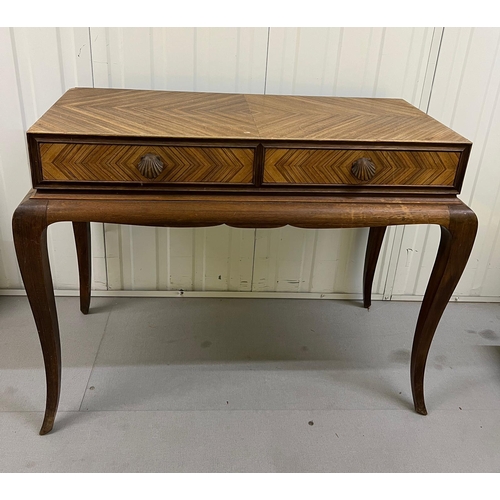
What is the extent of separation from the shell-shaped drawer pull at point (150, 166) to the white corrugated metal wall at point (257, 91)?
2.11 feet

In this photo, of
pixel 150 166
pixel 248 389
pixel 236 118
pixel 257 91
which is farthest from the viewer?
pixel 257 91

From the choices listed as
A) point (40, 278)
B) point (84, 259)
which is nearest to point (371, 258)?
point (84, 259)

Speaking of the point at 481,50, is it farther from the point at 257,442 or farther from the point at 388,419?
the point at 257,442

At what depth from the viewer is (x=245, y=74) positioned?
1755 mm

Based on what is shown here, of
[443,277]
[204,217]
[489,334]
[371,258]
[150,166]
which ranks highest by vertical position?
[150,166]

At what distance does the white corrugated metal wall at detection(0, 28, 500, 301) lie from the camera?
1.71 meters

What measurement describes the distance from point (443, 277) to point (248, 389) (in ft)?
2.22

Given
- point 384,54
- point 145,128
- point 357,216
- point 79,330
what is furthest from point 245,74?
point 79,330

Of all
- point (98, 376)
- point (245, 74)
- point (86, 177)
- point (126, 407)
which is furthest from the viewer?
point (245, 74)

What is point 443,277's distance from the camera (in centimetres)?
140

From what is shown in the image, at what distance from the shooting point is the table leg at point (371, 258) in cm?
193

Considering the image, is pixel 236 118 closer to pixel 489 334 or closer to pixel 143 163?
pixel 143 163

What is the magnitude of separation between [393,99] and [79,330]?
1.34m

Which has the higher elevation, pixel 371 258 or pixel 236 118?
pixel 236 118
